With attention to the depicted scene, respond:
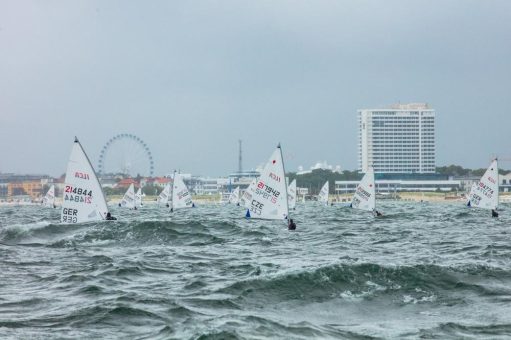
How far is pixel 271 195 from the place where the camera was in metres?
38.2

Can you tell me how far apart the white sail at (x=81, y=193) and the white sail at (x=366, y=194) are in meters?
28.1

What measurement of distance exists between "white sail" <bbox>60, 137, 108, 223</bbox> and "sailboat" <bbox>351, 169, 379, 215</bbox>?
2812 centimetres

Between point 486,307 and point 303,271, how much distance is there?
568cm

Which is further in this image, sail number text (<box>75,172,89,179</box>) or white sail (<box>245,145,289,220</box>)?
white sail (<box>245,145,289,220</box>)

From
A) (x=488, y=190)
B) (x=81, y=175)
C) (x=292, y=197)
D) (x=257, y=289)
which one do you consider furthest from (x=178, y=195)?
(x=257, y=289)

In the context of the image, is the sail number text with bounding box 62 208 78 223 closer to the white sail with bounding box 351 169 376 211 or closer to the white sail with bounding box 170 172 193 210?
the white sail with bounding box 351 169 376 211

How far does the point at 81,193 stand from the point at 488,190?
1202 inches

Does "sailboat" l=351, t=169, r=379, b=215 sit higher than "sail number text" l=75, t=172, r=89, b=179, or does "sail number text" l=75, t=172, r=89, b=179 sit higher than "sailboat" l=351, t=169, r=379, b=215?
"sail number text" l=75, t=172, r=89, b=179

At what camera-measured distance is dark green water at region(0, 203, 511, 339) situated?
1577 cm

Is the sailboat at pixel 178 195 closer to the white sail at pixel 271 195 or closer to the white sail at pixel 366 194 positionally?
the white sail at pixel 366 194

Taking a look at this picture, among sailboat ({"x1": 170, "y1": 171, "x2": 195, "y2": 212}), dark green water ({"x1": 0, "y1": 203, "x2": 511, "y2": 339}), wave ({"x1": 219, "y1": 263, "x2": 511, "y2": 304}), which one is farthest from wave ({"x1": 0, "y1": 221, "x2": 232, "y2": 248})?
sailboat ({"x1": 170, "y1": 171, "x2": 195, "y2": 212})

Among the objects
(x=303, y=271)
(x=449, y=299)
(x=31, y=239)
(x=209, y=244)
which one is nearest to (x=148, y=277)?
(x=303, y=271)

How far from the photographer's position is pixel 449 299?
1952 centimetres

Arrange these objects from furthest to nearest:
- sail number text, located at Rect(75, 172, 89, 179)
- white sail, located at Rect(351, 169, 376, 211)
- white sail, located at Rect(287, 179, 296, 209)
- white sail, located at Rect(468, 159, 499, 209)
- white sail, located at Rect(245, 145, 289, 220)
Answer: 1. white sail, located at Rect(287, 179, 296, 209)
2. white sail, located at Rect(351, 169, 376, 211)
3. white sail, located at Rect(468, 159, 499, 209)
4. white sail, located at Rect(245, 145, 289, 220)
5. sail number text, located at Rect(75, 172, 89, 179)
